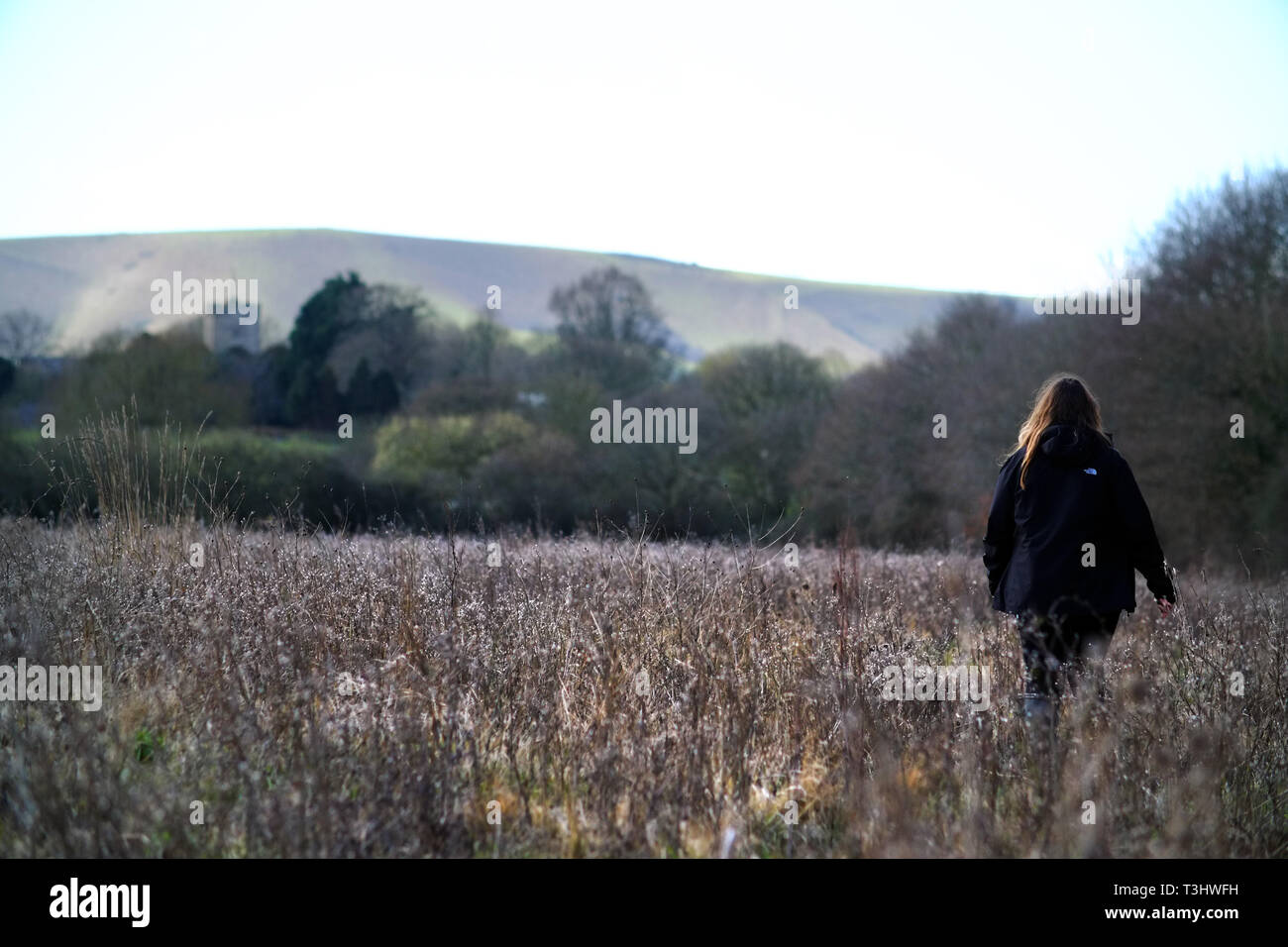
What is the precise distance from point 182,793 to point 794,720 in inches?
106

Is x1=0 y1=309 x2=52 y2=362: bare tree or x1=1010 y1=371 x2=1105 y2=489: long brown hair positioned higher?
x1=0 y1=309 x2=52 y2=362: bare tree

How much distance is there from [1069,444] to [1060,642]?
3.12ft

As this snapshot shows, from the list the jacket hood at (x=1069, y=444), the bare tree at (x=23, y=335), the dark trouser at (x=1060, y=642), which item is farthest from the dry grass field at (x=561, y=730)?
the bare tree at (x=23, y=335)

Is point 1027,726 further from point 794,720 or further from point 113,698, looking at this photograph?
point 113,698

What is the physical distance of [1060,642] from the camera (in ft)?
15.5

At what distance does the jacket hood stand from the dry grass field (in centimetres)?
107

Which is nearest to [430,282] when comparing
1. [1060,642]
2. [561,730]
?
[561,730]

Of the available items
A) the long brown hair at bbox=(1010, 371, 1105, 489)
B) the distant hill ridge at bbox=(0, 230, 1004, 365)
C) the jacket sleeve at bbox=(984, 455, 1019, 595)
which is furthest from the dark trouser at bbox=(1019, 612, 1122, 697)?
the distant hill ridge at bbox=(0, 230, 1004, 365)

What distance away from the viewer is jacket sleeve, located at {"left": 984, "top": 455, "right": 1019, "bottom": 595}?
199 inches

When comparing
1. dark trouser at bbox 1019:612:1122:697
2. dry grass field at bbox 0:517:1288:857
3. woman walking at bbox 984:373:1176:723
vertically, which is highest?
woman walking at bbox 984:373:1176:723

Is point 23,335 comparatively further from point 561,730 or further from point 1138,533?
point 1138,533

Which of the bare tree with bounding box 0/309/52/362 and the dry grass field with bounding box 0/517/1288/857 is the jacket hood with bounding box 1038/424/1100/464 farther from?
the bare tree with bounding box 0/309/52/362

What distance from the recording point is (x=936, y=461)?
3020cm
